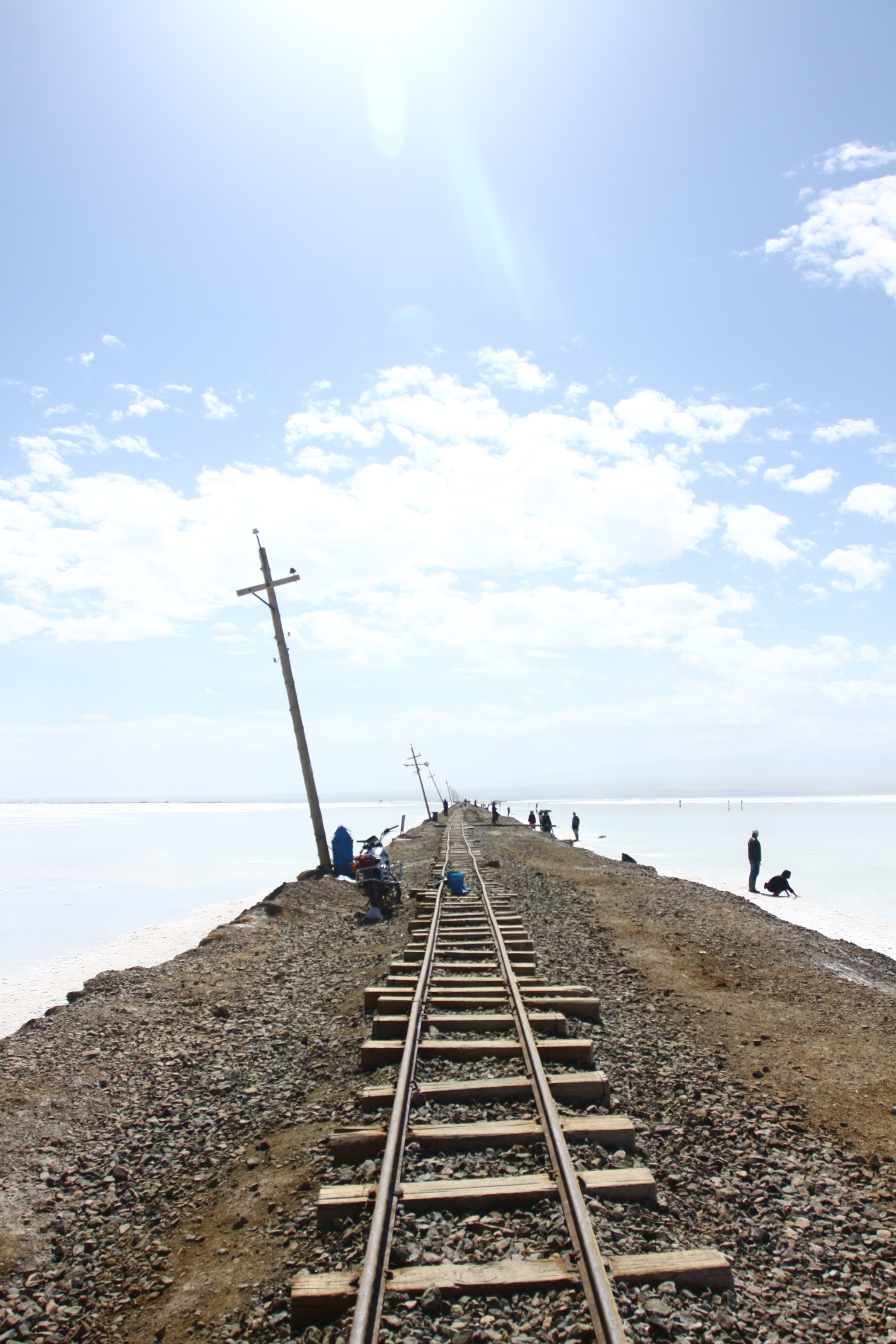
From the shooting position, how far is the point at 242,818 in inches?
3738

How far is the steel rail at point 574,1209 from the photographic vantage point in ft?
10.4

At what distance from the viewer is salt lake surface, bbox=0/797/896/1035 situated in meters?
16.2

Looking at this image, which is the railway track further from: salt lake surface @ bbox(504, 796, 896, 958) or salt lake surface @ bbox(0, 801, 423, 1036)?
salt lake surface @ bbox(504, 796, 896, 958)

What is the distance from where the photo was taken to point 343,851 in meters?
20.6

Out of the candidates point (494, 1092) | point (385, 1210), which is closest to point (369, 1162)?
point (385, 1210)

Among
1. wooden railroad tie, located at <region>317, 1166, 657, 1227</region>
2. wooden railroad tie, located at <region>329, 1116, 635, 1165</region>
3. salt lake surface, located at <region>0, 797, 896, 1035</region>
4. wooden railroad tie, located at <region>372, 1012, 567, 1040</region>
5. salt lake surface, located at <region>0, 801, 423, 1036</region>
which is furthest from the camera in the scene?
salt lake surface, located at <region>0, 797, 896, 1035</region>

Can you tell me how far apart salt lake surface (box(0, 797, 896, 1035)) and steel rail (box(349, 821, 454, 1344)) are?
26.7 feet

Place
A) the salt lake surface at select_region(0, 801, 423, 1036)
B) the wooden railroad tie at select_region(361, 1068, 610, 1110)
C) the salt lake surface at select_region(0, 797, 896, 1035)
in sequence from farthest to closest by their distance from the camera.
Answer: the salt lake surface at select_region(0, 797, 896, 1035), the salt lake surface at select_region(0, 801, 423, 1036), the wooden railroad tie at select_region(361, 1068, 610, 1110)

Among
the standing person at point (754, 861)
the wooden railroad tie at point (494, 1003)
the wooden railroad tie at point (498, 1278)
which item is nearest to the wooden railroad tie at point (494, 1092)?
the wooden railroad tie at point (498, 1278)

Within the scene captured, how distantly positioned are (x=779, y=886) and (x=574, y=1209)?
23143mm

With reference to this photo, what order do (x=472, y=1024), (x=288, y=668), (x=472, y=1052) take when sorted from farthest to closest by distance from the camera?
(x=288, y=668), (x=472, y=1024), (x=472, y=1052)

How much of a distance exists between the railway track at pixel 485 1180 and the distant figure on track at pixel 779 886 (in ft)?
61.9

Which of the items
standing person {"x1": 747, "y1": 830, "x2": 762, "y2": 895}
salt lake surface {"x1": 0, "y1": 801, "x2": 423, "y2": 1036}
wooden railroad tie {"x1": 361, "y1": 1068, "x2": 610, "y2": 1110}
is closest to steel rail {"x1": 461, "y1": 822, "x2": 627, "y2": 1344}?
wooden railroad tie {"x1": 361, "y1": 1068, "x2": 610, "y2": 1110}

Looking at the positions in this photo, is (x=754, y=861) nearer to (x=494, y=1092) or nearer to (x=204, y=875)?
(x=204, y=875)
